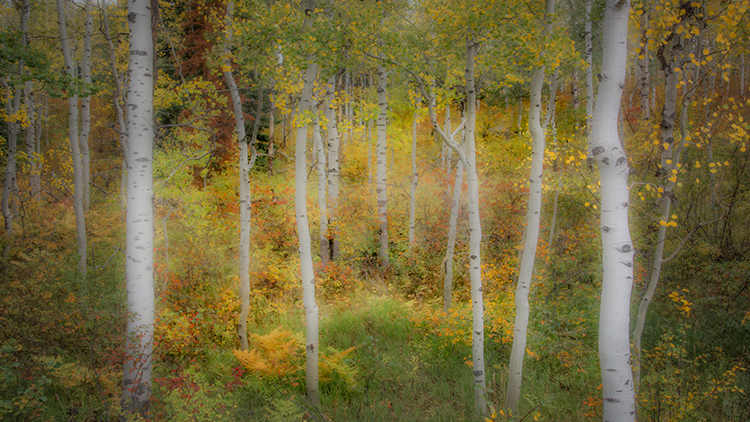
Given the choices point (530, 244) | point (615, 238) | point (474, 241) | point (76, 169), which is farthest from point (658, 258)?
point (76, 169)

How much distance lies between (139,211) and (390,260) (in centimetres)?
737

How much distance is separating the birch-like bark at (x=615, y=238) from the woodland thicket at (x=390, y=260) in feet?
0.22

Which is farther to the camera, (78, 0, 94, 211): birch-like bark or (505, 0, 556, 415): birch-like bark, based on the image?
(78, 0, 94, 211): birch-like bark

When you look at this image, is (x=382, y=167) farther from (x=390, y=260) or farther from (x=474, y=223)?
(x=474, y=223)

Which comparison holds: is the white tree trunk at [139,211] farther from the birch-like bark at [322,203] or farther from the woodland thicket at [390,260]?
the birch-like bark at [322,203]

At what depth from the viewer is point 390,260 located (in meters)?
10.5

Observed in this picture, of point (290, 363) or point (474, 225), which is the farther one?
point (290, 363)

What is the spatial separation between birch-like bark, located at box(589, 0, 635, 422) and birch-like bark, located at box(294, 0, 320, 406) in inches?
139

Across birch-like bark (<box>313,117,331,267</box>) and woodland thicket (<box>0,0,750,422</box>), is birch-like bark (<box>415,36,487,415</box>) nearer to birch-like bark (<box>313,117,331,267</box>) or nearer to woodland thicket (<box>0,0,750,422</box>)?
woodland thicket (<box>0,0,750,422</box>)

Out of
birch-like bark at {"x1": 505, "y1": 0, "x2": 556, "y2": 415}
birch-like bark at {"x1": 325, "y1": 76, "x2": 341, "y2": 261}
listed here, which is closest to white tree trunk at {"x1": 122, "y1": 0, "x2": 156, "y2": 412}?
birch-like bark at {"x1": 505, "y1": 0, "x2": 556, "y2": 415}

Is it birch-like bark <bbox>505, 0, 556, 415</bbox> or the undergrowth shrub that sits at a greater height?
birch-like bark <bbox>505, 0, 556, 415</bbox>

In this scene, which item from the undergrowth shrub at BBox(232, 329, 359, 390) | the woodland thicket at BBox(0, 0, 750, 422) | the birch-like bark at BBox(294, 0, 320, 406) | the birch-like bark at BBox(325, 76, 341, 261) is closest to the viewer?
the woodland thicket at BBox(0, 0, 750, 422)

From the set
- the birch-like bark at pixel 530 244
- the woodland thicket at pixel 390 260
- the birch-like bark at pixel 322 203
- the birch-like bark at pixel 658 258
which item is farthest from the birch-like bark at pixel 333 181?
the birch-like bark at pixel 658 258

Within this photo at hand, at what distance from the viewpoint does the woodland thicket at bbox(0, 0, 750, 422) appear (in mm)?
4152
